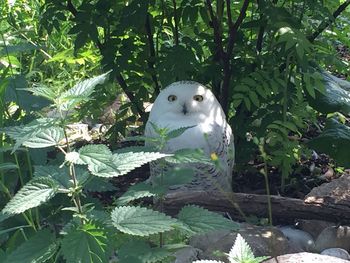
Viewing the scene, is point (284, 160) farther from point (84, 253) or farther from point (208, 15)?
point (84, 253)

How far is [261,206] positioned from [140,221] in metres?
1.33

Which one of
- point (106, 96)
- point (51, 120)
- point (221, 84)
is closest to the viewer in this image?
point (51, 120)

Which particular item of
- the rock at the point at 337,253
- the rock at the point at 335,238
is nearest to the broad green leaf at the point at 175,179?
the rock at the point at 337,253

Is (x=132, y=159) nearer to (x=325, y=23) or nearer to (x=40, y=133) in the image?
(x=40, y=133)

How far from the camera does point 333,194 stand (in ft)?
9.80

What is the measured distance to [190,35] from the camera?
3770mm

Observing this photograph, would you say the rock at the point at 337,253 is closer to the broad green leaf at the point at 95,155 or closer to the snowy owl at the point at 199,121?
the snowy owl at the point at 199,121

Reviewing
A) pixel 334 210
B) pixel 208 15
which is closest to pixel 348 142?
pixel 334 210

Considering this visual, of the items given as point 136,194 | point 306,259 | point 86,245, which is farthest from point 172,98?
point 86,245

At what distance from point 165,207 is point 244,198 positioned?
32cm

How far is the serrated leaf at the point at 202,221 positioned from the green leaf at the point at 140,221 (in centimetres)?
9

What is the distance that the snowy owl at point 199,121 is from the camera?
120 inches

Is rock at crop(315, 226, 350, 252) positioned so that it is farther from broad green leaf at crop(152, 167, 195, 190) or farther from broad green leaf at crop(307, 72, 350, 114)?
broad green leaf at crop(152, 167, 195, 190)

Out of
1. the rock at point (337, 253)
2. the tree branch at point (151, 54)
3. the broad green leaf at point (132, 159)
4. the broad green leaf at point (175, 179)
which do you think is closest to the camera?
the broad green leaf at point (132, 159)
